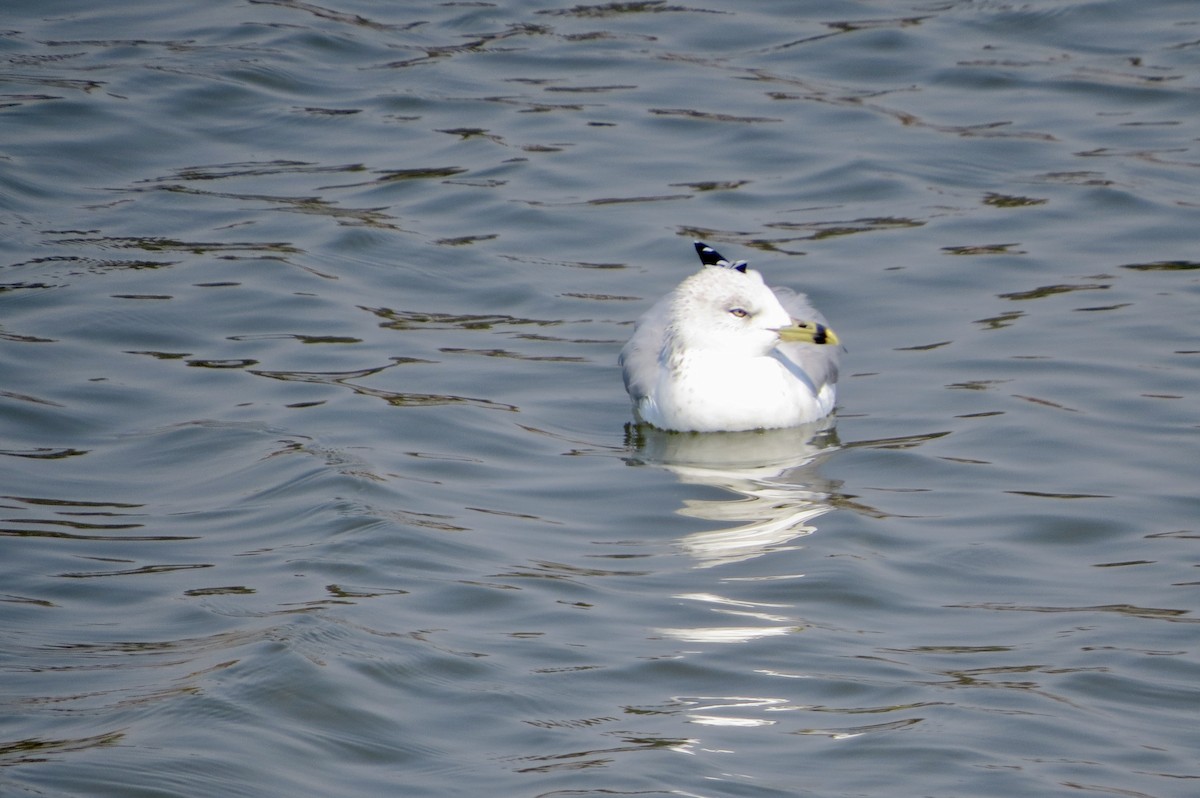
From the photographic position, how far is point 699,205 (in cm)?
1306

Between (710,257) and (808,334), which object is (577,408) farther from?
(808,334)

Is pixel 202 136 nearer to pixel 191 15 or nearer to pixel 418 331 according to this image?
pixel 191 15

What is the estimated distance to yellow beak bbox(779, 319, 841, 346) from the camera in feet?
30.5

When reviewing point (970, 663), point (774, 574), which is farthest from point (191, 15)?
point (970, 663)

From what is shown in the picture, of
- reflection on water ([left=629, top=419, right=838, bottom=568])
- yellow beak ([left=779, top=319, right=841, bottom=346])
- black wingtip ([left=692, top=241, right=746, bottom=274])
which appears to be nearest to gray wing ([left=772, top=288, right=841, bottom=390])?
yellow beak ([left=779, top=319, right=841, bottom=346])

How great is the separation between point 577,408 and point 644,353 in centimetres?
50

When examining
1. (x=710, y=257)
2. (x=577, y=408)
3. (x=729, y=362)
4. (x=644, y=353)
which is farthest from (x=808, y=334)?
(x=577, y=408)

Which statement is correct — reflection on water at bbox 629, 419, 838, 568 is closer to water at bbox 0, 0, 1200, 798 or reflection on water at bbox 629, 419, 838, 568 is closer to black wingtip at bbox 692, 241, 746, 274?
water at bbox 0, 0, 1200, 798

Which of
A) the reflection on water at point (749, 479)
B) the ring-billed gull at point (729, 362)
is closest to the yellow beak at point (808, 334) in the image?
the ring-billed gull at point (729, 362)

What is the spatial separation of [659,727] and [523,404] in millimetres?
4146

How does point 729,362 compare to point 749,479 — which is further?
point 729,362

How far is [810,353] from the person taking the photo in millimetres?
9914

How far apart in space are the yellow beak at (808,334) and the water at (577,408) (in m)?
0.53

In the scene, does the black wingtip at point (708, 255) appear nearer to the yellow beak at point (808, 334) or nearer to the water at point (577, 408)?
the yellow beak at point (808, 334)
